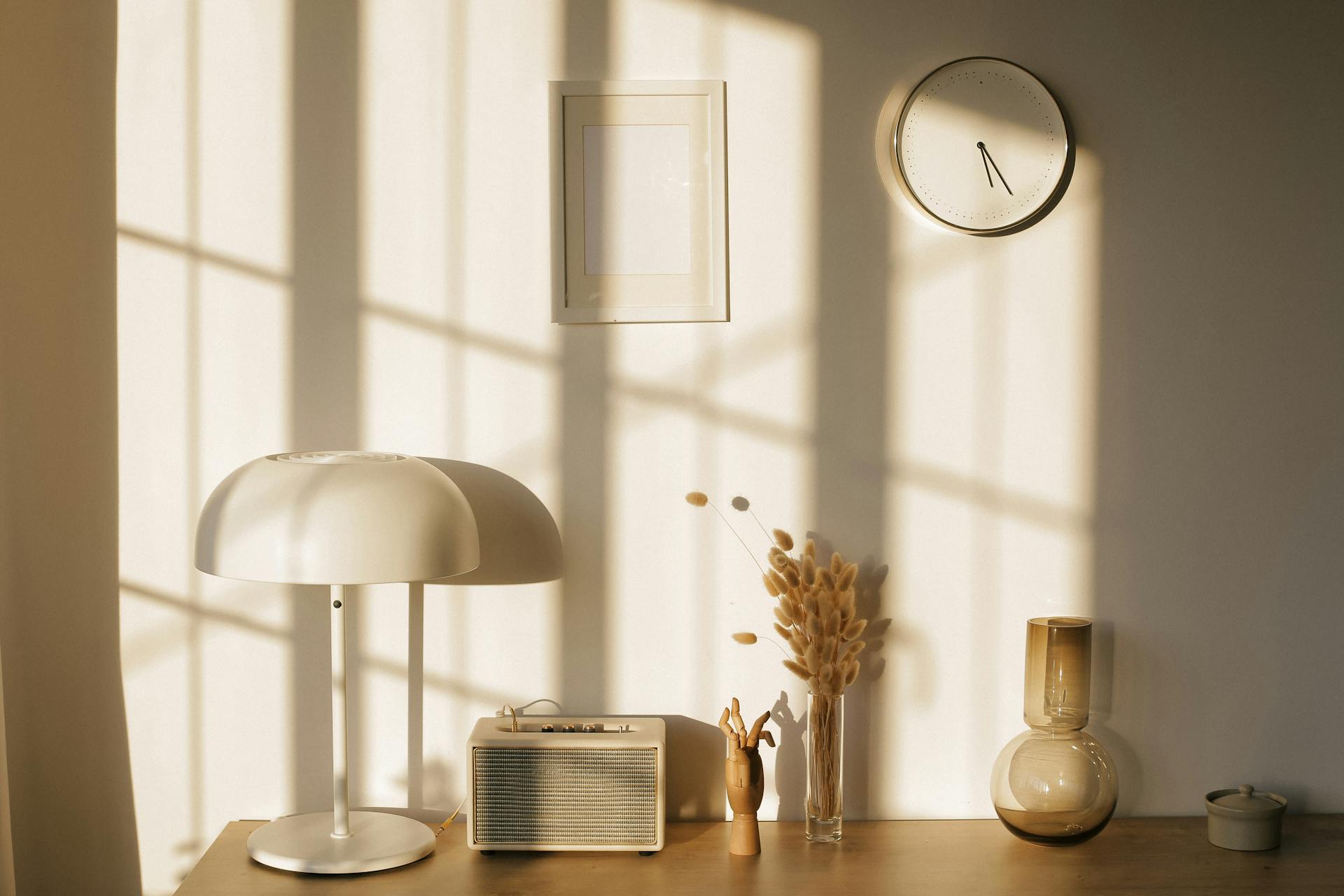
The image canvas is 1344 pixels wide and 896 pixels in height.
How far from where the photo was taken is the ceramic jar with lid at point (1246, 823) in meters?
2.02

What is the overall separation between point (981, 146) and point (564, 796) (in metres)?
1.47

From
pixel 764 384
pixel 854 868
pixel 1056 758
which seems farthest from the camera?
pixel 764 384

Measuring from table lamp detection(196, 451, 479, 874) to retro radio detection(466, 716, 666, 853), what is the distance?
0.15 metres

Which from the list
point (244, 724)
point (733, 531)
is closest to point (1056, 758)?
point (733, 531)

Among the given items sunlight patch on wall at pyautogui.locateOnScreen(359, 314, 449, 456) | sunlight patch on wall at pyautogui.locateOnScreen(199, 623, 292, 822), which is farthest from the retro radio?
sunlight patch on wall at pyautogui.locateOnScreen(359, 314, 449, 456)

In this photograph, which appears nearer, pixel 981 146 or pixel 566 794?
pixel 566 794

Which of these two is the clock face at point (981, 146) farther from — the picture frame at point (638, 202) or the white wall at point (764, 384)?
the picture frame at point (638, 202)

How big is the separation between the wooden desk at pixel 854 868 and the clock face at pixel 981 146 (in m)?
1.18

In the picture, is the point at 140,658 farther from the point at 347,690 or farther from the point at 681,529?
the point at 681,529

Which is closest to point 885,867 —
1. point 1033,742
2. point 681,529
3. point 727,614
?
point 1033,742

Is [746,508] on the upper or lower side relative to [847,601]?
upper

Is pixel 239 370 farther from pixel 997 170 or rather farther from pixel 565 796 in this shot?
pixel 997 170

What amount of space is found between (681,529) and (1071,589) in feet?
→ 2.61

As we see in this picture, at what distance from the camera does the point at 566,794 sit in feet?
6.55
